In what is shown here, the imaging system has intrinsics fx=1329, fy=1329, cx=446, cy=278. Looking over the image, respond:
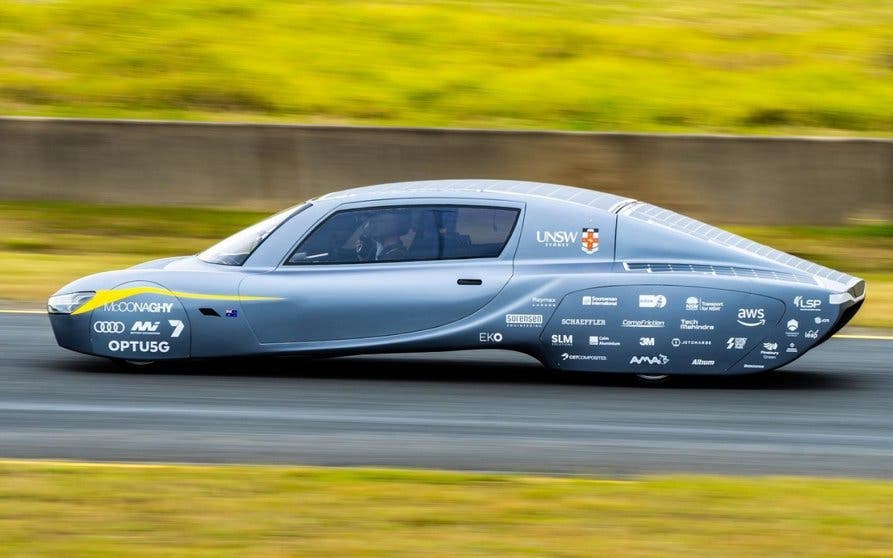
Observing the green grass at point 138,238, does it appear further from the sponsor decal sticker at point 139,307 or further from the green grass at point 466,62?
the sponsor decal sticker at point 139,307

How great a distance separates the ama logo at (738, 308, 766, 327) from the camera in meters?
7.81

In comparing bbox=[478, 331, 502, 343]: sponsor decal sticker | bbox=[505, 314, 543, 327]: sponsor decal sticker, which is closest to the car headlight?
bbox=[478, 331, 502, 343]: sponsor decal sticker

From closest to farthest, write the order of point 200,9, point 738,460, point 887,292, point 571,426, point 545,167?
point 738,460, point 571,426, point 887,292, point 545,167, point 200,9

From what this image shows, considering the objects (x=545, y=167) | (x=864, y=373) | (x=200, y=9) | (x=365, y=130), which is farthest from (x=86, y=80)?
(x=864, y=373)

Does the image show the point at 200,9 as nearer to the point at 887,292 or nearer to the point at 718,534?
the point at 887,292

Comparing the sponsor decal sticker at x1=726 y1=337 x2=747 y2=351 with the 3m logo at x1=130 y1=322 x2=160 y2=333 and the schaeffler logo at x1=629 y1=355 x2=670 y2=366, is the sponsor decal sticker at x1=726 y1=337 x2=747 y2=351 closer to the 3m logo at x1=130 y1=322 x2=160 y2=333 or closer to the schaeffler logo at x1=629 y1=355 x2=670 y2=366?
the schaeffler logo at x1=629 y1=355 x2=670 y2=366

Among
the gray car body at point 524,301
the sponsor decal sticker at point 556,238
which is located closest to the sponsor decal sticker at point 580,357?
the gray car body at point 524,301

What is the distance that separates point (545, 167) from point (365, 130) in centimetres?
204

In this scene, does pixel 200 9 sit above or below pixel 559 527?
above

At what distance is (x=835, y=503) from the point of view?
566 cm

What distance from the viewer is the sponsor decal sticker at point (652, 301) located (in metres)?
7.85

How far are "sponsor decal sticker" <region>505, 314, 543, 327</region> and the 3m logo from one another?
2.16 metres

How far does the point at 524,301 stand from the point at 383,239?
0.98m

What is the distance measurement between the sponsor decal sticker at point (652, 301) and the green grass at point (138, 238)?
520 cm
